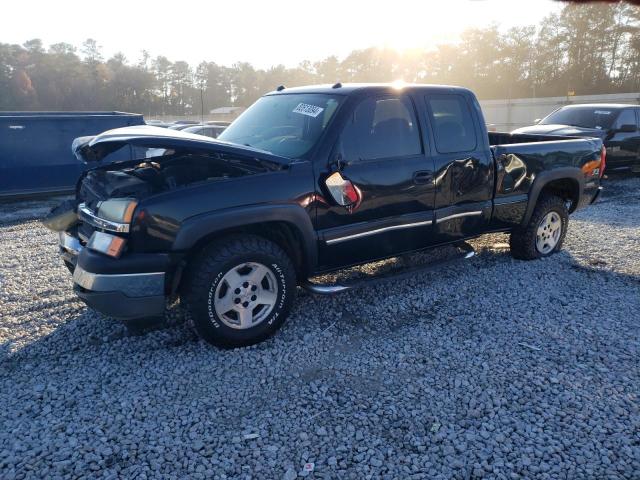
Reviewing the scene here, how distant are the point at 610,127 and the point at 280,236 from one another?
1063cm

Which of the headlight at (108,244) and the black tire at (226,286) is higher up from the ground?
the headlight at (108,244)

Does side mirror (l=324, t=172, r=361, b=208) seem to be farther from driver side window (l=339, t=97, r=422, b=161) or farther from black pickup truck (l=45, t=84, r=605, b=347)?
driver side window (l=339, t=97, r=422, b=161)

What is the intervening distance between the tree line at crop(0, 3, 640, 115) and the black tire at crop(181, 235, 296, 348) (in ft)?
149

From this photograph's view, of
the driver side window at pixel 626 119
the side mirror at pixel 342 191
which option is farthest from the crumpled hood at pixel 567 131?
the side mirror at pixel 342 191

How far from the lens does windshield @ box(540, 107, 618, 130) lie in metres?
11.8

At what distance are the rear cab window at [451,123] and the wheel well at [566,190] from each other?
1.44 meters

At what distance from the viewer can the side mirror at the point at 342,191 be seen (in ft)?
12.7

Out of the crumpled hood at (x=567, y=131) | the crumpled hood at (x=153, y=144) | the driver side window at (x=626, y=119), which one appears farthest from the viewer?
the driver side window at (x=626, y=119)

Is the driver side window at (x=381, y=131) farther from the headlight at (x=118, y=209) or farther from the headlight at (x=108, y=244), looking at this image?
the headlight at (x=108, y=244)

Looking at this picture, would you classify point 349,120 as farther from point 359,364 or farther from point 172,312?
point 172,312

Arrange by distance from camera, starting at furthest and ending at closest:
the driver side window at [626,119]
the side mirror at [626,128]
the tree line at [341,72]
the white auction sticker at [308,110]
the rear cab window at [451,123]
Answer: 1. the tree line at [341,72]
2. the driver side window at [626,119]
3. the side mirror at [626,128]
4. the rear cab window at [451,123]
5. the white auction sticker at [308,110]

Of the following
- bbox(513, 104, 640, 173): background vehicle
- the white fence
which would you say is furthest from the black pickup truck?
the white fence

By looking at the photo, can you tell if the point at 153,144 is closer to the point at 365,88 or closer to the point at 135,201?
the point at 135,201

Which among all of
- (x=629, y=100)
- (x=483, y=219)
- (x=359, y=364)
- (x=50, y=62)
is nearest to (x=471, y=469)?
(x=359, y=364)
